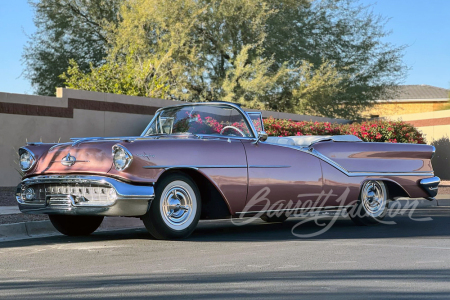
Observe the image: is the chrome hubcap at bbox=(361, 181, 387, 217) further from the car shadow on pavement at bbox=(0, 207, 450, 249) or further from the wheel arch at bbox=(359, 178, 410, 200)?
the car shadow on pavement at bbox=(0, 207, 450, 249)

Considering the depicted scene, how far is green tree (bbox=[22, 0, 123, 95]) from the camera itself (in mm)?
28625

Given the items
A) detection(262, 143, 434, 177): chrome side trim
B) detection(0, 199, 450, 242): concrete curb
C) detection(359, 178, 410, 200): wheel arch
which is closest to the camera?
detection(0, 199, 450, 242): concrete curb

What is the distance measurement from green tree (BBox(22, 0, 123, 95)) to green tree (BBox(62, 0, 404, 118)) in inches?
41.3

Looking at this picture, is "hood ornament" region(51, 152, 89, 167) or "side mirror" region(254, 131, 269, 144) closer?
"hood ornament" region(51, 152, 89, 167)

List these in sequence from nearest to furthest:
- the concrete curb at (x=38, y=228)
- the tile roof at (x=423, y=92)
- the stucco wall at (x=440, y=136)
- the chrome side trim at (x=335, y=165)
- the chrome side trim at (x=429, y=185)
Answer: the concrete curb at (x=38, y=228)
the chrome side trim at (x=335, y=165)
the chrome side trim at (x=429, y=185)
the stucco wall at (x=440, y=136)
the tile roof at (x=423, y=92)

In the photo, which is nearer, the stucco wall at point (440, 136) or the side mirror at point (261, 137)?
the side mirror at point (261, 137)

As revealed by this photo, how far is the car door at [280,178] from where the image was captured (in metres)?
8.07

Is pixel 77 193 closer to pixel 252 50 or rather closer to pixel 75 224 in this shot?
pixel 75 224

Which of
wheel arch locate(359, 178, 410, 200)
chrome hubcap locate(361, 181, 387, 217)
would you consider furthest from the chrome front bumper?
wheel arch locate(359, 178, 410, 200)

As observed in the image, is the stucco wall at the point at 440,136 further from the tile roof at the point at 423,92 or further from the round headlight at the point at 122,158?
the tile roof at the point at 423,92

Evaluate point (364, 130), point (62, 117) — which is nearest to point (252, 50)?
point (364, 130)

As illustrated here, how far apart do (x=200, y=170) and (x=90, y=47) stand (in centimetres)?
2400

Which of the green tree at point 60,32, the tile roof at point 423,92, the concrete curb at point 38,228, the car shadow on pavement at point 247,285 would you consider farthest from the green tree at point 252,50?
the tile roof at point 423,92

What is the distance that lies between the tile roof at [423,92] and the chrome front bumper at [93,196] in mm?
53912
